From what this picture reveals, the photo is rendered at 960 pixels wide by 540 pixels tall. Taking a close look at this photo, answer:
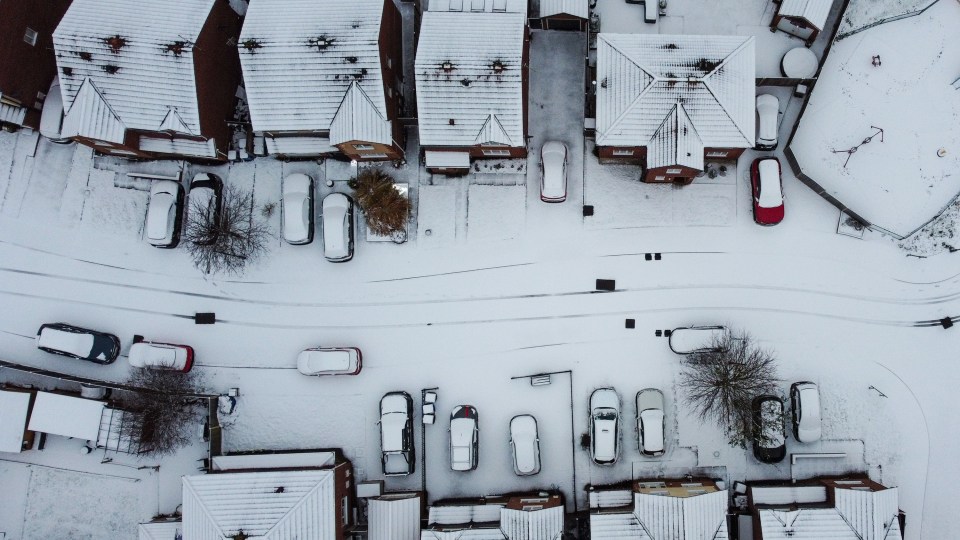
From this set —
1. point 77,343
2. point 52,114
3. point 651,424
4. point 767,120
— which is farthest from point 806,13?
point 77,343

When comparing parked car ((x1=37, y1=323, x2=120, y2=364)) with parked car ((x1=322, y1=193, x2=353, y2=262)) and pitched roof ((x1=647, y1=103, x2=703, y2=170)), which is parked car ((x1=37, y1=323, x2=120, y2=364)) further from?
pitched roof ((x1=647, y1=103, x2=703, y2=170))

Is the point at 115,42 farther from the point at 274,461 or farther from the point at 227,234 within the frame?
the point at 274,461

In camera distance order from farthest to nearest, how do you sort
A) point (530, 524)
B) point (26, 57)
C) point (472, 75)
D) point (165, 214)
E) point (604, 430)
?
point (165, 214) < point (26, 57) < point (604, 430) < point (530, 524) < point (472, 75)

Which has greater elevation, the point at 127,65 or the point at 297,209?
the point at 127,65

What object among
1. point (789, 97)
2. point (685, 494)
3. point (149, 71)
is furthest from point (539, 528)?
point (149, 71)

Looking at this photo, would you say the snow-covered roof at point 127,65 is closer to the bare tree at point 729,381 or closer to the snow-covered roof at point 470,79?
the snow-covered roof at point 470,79
